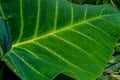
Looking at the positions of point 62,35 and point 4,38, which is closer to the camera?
→ point 4,38

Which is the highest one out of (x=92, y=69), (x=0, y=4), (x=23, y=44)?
(x=0, y=4)

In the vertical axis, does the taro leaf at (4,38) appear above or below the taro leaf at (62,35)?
above

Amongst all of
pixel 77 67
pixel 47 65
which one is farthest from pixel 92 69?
pixel 47 65

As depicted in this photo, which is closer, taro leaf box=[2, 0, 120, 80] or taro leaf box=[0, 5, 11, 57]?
taro leaf box=[0, 5, 11, 57]

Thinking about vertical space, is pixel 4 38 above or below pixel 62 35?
above

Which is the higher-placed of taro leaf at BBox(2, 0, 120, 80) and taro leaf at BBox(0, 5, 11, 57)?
taro leaf at BBox(0, 5, 11, 57)

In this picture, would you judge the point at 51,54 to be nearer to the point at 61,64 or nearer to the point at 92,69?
the point at 61,64

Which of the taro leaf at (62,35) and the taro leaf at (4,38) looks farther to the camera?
the taro leaf at (62,35)

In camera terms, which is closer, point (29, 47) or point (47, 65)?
point (47, 65)
